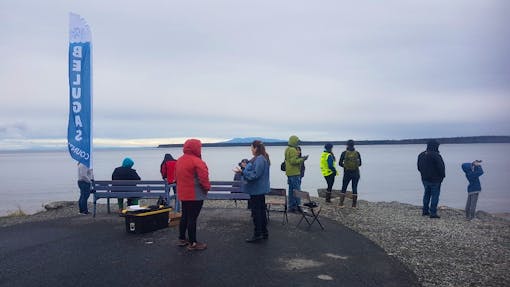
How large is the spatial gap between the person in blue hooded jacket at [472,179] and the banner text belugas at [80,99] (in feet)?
31.3

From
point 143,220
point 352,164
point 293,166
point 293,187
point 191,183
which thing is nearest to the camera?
point 191,183

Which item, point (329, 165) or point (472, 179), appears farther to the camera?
point (329, 165)

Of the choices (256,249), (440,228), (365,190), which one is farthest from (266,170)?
(365,190)

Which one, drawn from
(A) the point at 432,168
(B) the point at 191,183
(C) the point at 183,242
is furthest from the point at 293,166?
(B) the point at 191,183

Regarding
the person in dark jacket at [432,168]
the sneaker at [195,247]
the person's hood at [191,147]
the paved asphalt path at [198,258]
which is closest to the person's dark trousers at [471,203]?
the person in dark jacket at [432,168]

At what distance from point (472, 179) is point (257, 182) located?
21.7 feet

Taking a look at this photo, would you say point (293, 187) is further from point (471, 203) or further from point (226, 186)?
point (471, 203)

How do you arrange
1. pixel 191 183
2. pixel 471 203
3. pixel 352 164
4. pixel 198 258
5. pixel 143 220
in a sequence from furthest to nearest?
pixel 352 164 → pixel 471 203 → pixel 143 220 → pixel 191 183 → pixel 198 258

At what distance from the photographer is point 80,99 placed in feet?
32.0

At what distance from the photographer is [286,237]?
725cm

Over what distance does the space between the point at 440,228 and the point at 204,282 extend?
592cm

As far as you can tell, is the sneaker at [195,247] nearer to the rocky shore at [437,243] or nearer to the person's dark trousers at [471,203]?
the rocky shore at [437,243]

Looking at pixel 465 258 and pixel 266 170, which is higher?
pixel 266 170

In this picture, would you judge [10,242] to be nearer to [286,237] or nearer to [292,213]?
[286,237]
